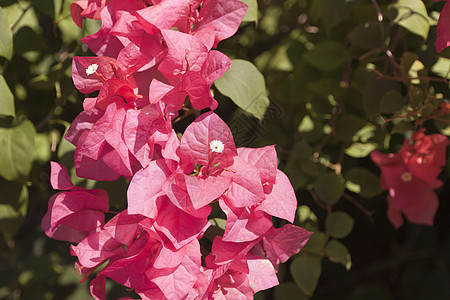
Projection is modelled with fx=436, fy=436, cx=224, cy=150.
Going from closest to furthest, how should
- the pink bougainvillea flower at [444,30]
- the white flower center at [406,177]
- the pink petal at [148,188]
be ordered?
the pink petal at [148,188]
the pink bougainvillea flower at [444,30]
the white flower center at [406,177]

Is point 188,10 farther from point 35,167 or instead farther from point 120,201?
point 35,167

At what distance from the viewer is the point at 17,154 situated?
71 centimetres

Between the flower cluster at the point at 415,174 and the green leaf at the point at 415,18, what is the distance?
18cm

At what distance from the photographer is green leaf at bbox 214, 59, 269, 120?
63 cm

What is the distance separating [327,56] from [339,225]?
12.7 inches

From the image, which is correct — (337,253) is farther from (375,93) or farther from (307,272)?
(375,93)

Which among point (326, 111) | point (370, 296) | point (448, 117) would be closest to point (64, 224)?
point (326, 111)

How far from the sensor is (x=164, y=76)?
22.2 inches

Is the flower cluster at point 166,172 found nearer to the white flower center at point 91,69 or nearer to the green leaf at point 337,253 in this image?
the white flower center at point 91,69

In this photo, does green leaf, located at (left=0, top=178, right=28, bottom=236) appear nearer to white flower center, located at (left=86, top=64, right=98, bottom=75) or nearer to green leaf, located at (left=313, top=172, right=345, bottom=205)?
white flower center, located at (left=86, top=64, right=98, bottom=75)

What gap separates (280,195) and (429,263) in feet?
2.79

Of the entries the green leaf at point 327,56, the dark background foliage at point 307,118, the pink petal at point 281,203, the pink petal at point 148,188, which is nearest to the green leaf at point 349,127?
the dark background foliage at point 307,118

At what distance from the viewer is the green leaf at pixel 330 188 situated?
79cm

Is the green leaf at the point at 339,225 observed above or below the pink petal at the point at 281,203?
below
